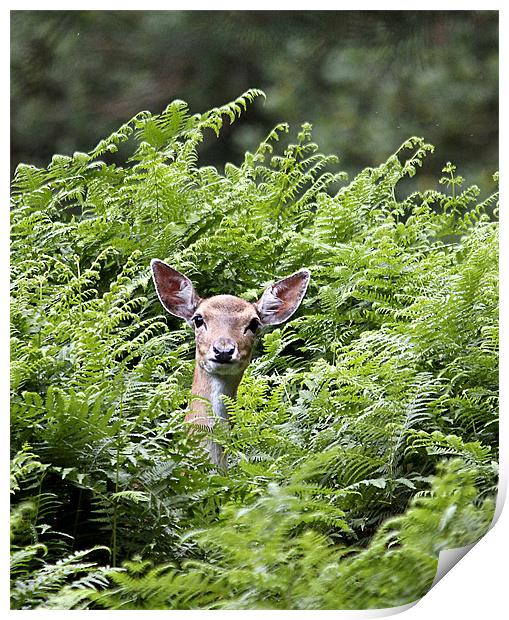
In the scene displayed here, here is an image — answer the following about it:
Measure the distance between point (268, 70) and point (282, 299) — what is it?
2.38 ft

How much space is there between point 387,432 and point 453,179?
1384 mm

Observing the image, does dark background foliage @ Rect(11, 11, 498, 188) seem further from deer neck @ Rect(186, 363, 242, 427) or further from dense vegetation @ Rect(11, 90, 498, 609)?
deer neck @ Rect(186, 363, 242, 427)

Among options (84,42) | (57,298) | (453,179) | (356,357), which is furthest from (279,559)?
(453,179)

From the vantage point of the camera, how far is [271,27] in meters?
3.74

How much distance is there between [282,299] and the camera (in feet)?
12.7

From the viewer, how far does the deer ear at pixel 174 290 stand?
3.83m

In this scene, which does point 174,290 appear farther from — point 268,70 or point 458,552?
point 458,552

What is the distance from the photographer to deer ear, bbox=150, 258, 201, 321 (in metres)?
3.83

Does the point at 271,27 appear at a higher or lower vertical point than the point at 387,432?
higher

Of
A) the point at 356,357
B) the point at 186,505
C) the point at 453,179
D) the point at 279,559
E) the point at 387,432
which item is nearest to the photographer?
the point at 279,559

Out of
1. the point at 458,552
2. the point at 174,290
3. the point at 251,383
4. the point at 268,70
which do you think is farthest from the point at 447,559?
the point at 268,70

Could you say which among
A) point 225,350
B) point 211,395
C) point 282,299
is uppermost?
point 282,299

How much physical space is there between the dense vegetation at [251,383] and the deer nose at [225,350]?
0.13 metres

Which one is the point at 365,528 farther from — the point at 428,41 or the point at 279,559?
the point at 428,41
